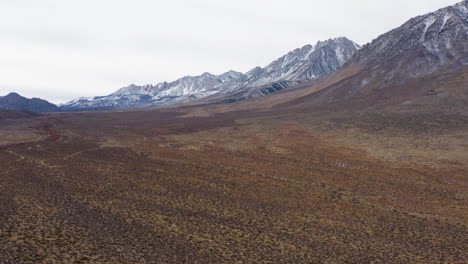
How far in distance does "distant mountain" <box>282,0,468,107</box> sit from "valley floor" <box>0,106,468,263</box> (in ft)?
136

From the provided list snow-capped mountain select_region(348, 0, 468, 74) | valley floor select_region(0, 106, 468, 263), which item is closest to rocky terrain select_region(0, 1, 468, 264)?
valley floor select_region(0, 106, 468, 263)

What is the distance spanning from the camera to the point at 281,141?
57.7 m

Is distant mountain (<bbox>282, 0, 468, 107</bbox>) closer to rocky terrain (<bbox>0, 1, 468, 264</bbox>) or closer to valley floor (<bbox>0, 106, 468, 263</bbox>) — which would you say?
rocky terrain (<bbox>0, 1, 468, 264</bbox>)

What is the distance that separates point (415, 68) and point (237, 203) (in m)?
114

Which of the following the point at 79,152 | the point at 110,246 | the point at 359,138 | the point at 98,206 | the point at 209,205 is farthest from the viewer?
the point at 359,138

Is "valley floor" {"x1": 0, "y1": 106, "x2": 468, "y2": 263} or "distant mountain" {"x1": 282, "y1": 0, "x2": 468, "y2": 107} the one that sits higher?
"distant mountain" {"x1": 282, "y1": 0, "x2": 468, "y2": 107}

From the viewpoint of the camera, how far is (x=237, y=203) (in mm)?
25062

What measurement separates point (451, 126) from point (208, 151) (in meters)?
43.5

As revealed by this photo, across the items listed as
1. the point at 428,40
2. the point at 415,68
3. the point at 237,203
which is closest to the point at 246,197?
the point at 237,203

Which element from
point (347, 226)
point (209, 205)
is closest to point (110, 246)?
point (209, 205)

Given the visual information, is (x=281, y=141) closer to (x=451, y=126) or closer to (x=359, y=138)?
(x=359, y=138)

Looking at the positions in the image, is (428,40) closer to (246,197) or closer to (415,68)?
(415,68)

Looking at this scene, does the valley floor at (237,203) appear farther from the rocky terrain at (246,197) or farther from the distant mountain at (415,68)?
the distant mountain at (415,68)

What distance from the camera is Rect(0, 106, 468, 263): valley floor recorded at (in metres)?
16.8
